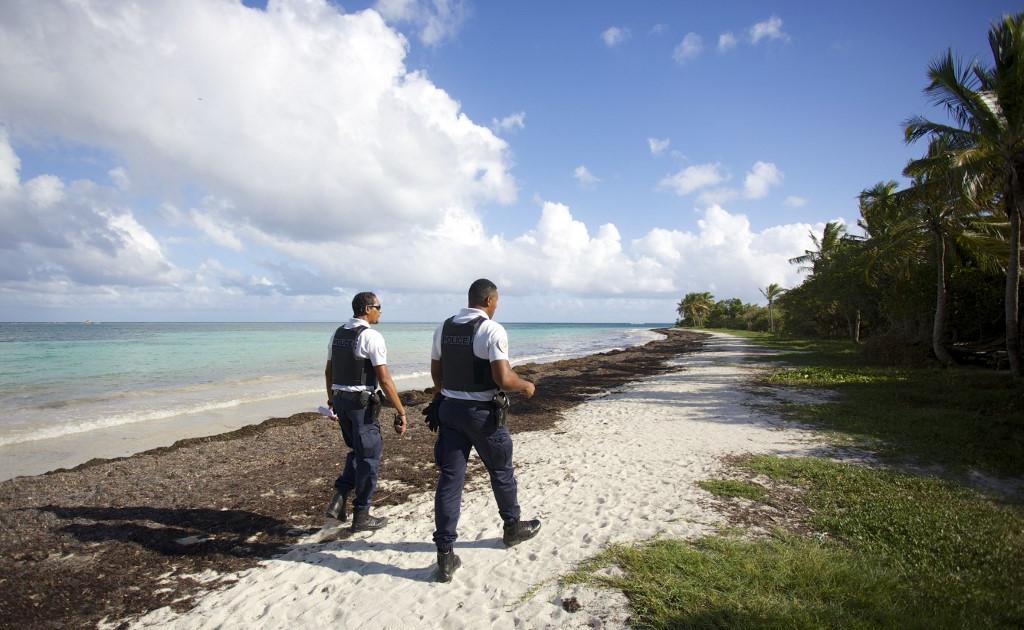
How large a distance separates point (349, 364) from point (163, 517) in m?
3.17

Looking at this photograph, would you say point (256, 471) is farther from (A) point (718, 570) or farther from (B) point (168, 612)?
(A) point (718, 570)

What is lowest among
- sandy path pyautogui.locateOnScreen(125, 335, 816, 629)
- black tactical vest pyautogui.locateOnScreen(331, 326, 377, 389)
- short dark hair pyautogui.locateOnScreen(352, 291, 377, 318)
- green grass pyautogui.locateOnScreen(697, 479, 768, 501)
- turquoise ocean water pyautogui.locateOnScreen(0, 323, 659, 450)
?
turquoise ocean water pyautogui.locateOnScreen(0, 323, 659, 450)

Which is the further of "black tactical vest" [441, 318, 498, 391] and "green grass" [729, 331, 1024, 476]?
"green grass" [729, 331, 1024, 476]

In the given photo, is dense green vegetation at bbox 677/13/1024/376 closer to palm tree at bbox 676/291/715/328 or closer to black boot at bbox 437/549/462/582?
black boot at bbox 437/549/462/582

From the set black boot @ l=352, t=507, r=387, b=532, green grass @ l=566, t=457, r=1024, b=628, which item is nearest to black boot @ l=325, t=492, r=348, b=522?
black boot @ l=352, t=507, r=387, b=532

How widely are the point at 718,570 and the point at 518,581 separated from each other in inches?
60.6

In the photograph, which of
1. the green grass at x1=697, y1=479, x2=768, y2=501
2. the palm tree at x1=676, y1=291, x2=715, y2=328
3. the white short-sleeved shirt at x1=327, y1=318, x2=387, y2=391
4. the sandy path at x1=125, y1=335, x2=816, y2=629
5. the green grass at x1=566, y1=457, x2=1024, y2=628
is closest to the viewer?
the green grass at x1=566, y1=457, x2=1024, y2=628

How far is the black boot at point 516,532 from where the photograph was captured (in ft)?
14.3

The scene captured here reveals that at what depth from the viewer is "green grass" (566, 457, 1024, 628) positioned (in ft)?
10.2

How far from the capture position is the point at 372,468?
15.9ft

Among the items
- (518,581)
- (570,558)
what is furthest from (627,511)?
(518,581)

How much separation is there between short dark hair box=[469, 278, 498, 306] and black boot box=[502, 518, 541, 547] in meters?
2.03

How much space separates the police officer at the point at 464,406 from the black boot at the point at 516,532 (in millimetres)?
533

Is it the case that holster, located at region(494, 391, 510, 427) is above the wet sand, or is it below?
above
